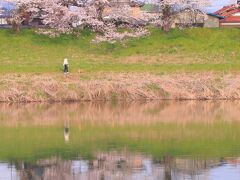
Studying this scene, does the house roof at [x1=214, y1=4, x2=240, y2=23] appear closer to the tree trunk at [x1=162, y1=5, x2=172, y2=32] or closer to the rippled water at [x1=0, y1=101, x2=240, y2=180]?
the tree trunk at [x1=162, y1=5, x2=172, y2=32]

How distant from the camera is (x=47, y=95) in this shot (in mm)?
31938

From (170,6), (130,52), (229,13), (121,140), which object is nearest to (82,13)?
(170,6)

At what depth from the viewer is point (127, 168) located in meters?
17.7

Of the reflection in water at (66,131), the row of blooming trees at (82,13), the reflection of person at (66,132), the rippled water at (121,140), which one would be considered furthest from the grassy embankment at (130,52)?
the reflection of person at (66,132)

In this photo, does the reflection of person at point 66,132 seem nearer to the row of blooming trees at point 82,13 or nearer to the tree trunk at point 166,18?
the row of blooming trees at point 82,13

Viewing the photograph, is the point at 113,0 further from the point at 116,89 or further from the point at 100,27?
the point at 116,89

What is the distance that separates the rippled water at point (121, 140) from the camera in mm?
17391

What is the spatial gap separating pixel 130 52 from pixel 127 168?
25887mm

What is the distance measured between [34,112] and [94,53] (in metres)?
14.8

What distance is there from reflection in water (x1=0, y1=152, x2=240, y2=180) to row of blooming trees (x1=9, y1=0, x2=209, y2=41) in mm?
28022

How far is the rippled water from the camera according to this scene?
1739cm

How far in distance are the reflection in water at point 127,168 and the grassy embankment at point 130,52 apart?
18441mm

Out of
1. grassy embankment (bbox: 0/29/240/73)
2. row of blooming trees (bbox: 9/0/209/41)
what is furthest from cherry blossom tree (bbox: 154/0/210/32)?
grassy embankment (bbox: 0/29/240/73)

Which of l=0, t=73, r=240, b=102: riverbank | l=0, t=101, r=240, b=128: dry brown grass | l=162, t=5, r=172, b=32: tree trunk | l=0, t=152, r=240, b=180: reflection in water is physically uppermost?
l=162, t=5, r=172, b=32: tree trunk
